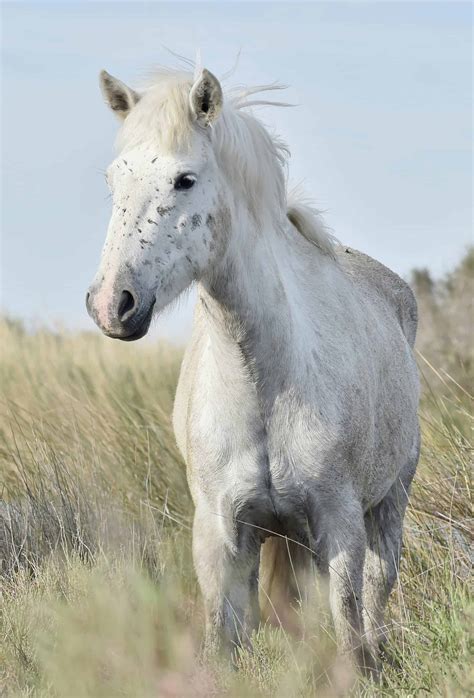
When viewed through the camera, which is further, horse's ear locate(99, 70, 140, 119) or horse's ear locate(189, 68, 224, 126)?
horse's ear locate(99, 70, 140, 119)

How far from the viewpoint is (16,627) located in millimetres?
3961

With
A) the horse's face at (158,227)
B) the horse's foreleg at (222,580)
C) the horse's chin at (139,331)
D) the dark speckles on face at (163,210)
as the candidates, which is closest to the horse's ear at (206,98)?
the horse's face at (158,227)

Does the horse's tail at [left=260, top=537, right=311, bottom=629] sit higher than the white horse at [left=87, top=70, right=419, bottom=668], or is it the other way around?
the white horse at [left=87, top=70, right=419, bottom=668]

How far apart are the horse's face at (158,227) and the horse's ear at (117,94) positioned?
34cm

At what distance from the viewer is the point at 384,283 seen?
5324 millimetres

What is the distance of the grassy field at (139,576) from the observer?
3365mm

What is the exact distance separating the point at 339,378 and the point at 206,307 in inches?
22.4

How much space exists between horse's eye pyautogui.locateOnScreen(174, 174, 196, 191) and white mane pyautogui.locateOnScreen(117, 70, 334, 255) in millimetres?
97

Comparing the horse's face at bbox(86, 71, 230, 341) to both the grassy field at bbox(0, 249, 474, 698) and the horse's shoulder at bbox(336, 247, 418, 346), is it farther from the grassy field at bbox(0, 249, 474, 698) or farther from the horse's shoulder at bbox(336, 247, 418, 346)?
the horse's shoulder at bbox(336, 247, 418, 346)

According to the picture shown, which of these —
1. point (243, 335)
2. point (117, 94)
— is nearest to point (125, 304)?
point (243, 335)

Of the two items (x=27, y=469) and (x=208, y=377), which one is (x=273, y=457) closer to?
(x=208, y=377)

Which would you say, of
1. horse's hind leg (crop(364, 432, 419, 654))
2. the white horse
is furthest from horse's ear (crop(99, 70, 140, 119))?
horse's hind leg (crop(364, 432, 419, 654))

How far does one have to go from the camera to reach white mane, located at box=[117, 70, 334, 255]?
3.39 metres

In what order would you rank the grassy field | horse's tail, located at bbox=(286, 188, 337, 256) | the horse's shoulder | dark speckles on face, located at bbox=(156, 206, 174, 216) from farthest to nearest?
the horse's shoulder
horse's tail, located at bbox=(286, 188, 337, 256)
the grassy field
dark speckles on face, located at bbox=(156, 206, 174, 216)
